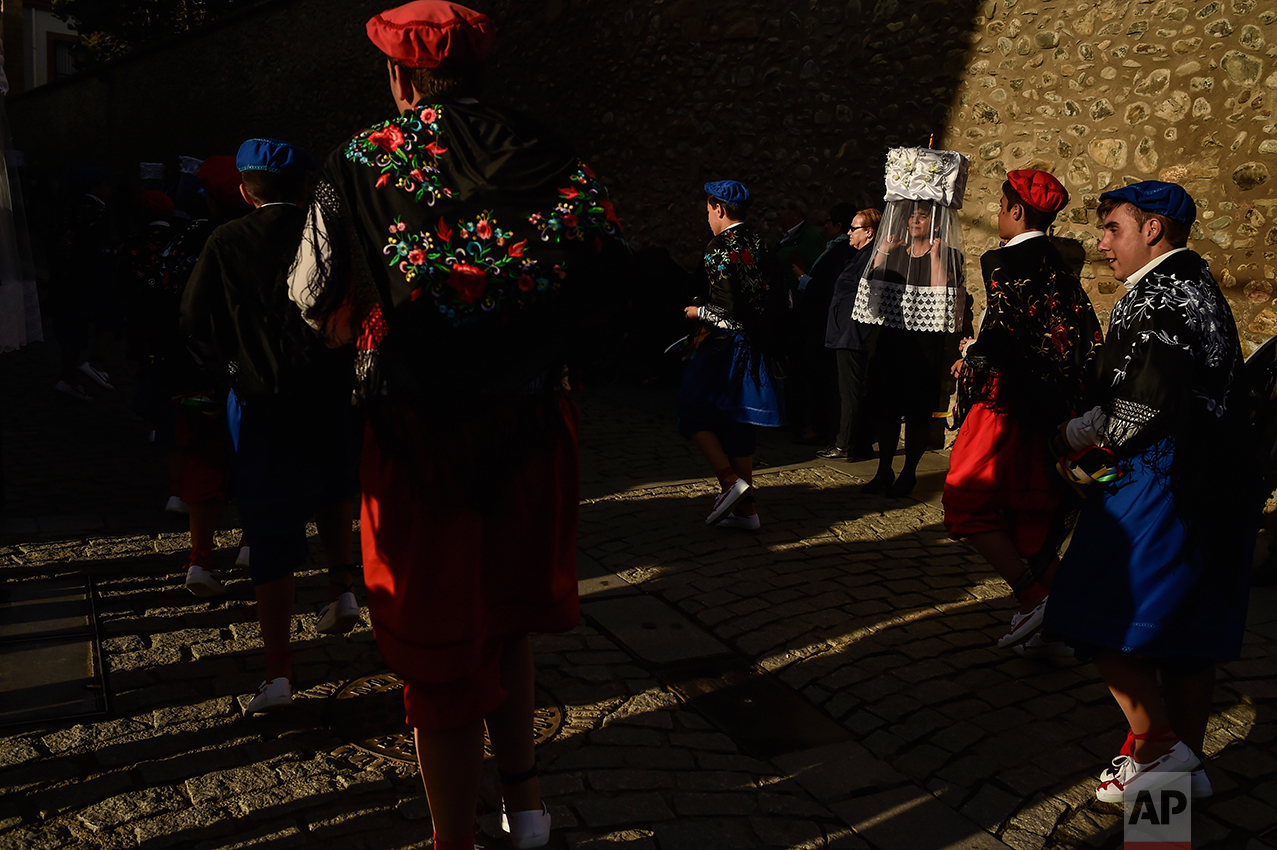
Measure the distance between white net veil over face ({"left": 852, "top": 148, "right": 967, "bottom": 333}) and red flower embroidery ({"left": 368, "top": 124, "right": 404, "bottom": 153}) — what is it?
434 centimetres

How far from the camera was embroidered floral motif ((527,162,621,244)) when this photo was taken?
7.02 ft

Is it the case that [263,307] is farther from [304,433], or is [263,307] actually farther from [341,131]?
[341,131]

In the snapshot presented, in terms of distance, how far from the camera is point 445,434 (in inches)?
85.5

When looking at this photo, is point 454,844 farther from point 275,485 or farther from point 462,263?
point 275,485

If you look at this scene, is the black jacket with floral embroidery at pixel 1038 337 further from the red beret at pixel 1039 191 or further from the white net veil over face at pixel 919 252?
the white net veil over face at pixel 919 252

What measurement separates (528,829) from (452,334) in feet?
4.14

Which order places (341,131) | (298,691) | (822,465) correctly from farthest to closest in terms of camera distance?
(341,131)
(822,465)
(298,691)

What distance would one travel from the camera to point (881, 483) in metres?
6.66

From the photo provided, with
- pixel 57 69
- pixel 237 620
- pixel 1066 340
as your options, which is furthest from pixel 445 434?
pixel 57 69

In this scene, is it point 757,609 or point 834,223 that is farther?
point 834,223

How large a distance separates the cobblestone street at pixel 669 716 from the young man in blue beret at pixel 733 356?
15.7 inches

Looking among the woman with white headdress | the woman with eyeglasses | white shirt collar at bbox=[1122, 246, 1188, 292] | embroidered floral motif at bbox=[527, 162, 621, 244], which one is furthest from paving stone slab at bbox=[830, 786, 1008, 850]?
the woman with eyeglasses

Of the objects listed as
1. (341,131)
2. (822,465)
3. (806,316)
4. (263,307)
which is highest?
(341,131)

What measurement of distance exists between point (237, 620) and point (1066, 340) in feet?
11.5
